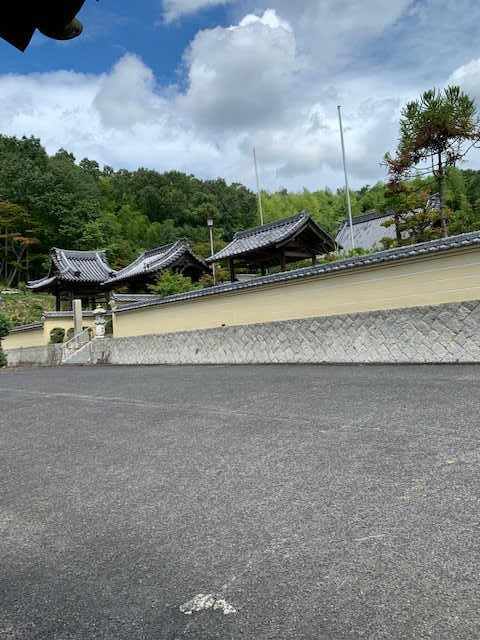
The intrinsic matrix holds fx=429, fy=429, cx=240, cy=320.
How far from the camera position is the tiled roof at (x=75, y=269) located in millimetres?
23750

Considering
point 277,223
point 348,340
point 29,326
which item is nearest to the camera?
point 348,340

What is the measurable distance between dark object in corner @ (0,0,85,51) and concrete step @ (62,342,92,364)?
1691 cm

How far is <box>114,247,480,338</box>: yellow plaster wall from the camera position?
7852 millimetres

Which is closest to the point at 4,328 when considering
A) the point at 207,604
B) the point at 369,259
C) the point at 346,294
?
the point at 346,294

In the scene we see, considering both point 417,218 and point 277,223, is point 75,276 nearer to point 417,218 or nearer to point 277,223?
point 277,223

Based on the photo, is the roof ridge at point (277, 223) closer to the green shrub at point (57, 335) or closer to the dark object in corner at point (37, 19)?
the green shrub at point (57, 335)

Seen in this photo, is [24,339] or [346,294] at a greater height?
[24,339]

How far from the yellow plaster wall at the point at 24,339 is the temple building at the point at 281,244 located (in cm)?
905

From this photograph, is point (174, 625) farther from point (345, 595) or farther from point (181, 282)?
point (181, 282)

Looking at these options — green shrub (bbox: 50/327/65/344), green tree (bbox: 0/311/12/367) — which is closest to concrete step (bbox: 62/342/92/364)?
green shrub (bbox: 50/327/65/344)

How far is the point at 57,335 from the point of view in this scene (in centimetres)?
2002

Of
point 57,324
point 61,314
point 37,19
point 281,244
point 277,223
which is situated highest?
point 277,223

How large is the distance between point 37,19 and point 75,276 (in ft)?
76.5

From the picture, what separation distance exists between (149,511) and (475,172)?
44679 mm
